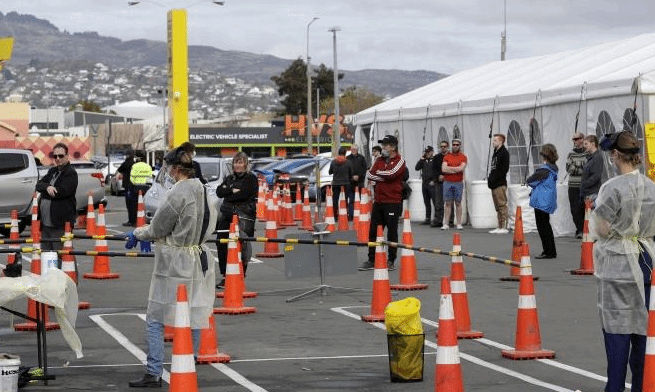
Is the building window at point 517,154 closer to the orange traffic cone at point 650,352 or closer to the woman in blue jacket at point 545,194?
the woman in blue jacket at point 545,194

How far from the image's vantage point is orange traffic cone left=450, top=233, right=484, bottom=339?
1289 cm

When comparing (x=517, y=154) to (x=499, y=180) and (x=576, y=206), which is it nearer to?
(x=499, y=180)

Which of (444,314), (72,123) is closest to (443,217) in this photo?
(444,314)

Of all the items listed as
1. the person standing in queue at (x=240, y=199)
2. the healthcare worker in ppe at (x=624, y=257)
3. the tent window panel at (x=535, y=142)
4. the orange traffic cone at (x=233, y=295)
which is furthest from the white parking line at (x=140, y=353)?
the tent window panel at (x=535, y=142)

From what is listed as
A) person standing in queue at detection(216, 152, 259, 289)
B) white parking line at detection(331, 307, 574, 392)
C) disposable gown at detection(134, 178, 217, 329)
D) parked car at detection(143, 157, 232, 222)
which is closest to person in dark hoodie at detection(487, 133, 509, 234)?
parked car at detection(143, 157, 232, 222)

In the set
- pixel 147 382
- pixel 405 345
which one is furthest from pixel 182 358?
pixel 405 345

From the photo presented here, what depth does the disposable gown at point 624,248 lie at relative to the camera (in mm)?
9461

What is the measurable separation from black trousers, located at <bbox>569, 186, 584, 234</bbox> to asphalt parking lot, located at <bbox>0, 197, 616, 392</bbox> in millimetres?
3435

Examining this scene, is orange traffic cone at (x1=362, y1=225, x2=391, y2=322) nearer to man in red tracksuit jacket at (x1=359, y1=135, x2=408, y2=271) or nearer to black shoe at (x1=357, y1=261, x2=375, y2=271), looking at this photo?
man in red tracksuit jacket at (x1=359, y1=135, x2=408, y2=271)

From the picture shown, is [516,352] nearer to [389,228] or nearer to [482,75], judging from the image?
[389,228]

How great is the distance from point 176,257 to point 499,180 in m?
16.8

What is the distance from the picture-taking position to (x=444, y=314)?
388 inches

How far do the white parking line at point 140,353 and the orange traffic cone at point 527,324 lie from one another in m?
2.39

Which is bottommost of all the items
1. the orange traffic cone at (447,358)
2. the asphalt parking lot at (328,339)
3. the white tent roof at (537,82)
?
the asphalt parking lot at (328,339)
